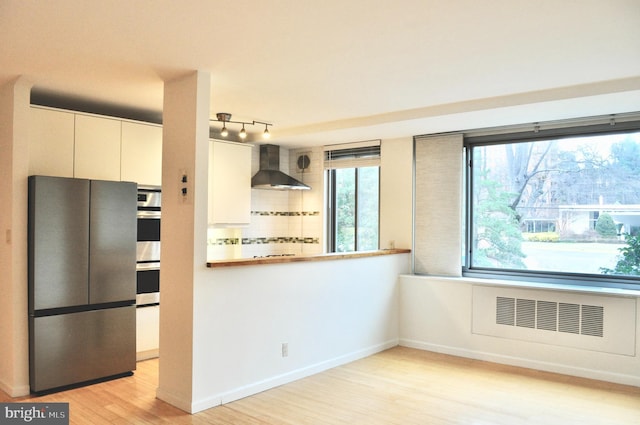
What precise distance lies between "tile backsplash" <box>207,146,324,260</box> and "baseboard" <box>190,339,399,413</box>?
6.35ft

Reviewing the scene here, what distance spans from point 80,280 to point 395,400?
9.26 feet

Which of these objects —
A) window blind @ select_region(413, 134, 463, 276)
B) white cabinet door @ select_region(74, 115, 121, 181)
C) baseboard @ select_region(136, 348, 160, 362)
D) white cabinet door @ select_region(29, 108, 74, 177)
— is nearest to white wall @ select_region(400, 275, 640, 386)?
window blind @ select_region(413, 134, 463, 276)

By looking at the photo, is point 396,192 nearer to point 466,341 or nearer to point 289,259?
point 466,341

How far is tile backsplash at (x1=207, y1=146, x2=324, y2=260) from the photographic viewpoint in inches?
268

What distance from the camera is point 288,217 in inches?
288

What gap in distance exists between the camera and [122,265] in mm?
4582

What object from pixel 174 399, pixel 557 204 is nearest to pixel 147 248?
pixel 174 399

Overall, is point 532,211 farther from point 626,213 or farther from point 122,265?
point 122,265

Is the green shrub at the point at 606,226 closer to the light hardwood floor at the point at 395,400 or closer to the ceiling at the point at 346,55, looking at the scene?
the ceiling at the point at 346,55

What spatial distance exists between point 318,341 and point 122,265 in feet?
6.41

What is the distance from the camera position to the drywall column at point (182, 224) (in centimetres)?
381

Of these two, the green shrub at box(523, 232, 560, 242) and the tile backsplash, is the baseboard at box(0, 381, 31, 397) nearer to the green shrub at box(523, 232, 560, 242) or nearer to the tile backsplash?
the tile backsplash

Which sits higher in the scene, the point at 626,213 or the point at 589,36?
the point at 589,36

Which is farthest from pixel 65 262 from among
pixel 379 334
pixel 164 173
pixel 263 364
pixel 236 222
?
pixel 379 334
